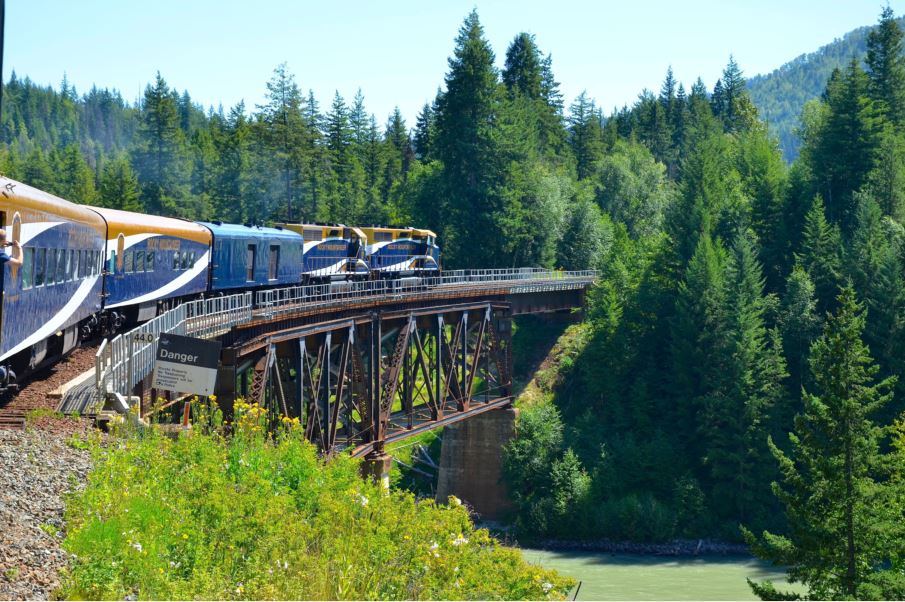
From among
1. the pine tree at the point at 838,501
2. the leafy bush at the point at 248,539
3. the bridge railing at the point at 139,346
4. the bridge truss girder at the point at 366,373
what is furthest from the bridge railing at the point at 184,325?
the pine tree at the point at 838,501

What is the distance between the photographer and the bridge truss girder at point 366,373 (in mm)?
38156

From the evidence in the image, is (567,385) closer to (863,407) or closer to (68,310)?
(863,407)

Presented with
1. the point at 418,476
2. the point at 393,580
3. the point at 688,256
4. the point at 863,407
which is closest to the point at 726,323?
the point at 688,256

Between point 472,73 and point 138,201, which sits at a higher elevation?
point 472,73

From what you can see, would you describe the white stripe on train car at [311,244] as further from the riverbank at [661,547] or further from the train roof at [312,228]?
the riverbank at [661,547]

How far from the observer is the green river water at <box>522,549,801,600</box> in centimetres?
4709

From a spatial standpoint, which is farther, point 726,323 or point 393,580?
point 726,323

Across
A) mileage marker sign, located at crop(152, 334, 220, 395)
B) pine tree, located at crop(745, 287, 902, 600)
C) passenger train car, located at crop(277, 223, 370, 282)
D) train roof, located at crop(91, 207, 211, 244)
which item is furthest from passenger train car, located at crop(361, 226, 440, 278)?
mileage marker sign, located at crop(152, 334, 220, 395)

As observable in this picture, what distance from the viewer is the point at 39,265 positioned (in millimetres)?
22312

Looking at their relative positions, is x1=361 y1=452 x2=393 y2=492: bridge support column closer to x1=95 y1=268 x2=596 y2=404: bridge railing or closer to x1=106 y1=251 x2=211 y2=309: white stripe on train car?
x1=95 y1=268 x2=596 y2=404: bridge railing

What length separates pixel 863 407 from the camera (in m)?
36.3

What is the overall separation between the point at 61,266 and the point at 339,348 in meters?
27.5

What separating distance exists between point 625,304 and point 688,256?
512 centimetres

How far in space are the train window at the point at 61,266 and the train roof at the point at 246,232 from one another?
1967 centimetres
